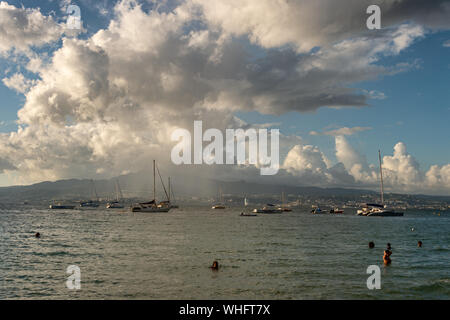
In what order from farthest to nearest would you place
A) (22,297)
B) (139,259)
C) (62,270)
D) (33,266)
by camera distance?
(139,259)
(33,266)
(62,270)
(22,297)

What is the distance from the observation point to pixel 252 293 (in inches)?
926

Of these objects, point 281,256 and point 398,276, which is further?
point 281,256

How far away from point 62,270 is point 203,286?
15073mm

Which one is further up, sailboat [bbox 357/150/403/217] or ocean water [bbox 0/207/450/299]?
ocean water [bbox 0/207/450/299]

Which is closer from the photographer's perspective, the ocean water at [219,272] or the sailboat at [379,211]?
the ocean water at [219,272]

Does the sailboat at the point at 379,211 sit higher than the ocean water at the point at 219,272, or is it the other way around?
the ocean water at the point at 219,272

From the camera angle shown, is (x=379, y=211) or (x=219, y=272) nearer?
(x=219, y=272)

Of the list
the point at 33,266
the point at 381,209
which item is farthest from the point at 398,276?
the point at 381,209

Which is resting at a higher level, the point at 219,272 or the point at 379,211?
the point at 219,272

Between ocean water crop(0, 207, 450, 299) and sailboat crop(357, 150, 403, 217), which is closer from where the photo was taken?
ocean water crop(0, 207, 450, 299)
